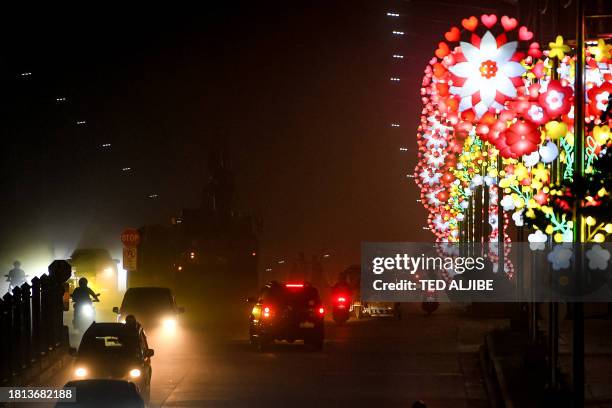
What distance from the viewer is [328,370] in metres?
26.4

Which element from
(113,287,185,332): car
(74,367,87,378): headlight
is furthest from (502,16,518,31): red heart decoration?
(113,287,185,332): car

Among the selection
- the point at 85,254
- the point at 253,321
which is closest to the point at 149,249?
the point at 85,254

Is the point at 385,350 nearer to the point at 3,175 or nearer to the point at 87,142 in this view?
A: the point at 3,175

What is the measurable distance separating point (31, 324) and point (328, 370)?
242 inches

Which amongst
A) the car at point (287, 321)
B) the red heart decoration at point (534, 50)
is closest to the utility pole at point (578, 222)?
the red heart decoration at point (534, 50)

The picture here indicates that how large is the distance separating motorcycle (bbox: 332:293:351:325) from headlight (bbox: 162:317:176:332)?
6.07 meters

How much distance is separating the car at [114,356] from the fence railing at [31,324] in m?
1.98

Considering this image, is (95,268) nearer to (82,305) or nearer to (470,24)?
(82,305)

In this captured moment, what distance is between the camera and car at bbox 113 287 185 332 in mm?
36281

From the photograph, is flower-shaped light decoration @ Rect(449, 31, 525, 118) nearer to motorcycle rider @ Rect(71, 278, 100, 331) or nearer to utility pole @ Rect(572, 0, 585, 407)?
utility pole @ Rect(572, 0, 585, 407)

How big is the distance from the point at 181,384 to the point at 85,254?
1411 inches

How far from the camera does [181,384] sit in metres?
23.4

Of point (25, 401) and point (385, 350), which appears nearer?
point (25, 401)

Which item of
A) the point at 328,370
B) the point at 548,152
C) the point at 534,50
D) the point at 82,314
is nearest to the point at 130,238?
the point at 82,314
